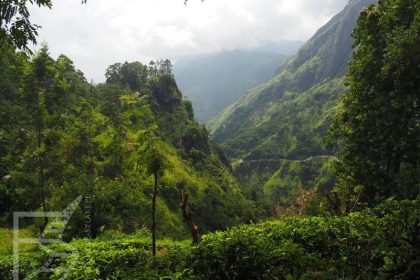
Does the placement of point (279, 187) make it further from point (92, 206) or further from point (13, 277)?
point (13, 277)

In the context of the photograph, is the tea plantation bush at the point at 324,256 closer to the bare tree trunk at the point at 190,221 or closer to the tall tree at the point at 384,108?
the bare tree trunk at the point at 190,221

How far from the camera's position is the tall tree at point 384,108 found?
22.8 metres

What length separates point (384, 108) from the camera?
929 inches

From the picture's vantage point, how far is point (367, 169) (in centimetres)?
2452

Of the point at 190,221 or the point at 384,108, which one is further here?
the point at 384,108

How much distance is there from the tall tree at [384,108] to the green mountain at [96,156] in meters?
12.3

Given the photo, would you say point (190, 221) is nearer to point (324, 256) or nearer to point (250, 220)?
point (250, 220)

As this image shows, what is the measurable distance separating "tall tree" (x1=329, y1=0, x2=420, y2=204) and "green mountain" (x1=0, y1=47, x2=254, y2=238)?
40.4 feet

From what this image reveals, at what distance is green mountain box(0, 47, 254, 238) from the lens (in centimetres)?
2652

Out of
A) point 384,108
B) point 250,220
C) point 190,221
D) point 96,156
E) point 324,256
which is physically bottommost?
point 324,256

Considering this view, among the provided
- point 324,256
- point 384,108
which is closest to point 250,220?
point 324,256

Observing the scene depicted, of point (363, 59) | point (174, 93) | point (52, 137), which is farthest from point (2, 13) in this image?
point (174, 93)

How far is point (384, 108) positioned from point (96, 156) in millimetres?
48602

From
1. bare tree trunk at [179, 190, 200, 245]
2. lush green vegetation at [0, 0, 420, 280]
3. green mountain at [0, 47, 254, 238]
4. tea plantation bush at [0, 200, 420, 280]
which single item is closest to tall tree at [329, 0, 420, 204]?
lush green vegetation at [0, 0, 420, 280]
